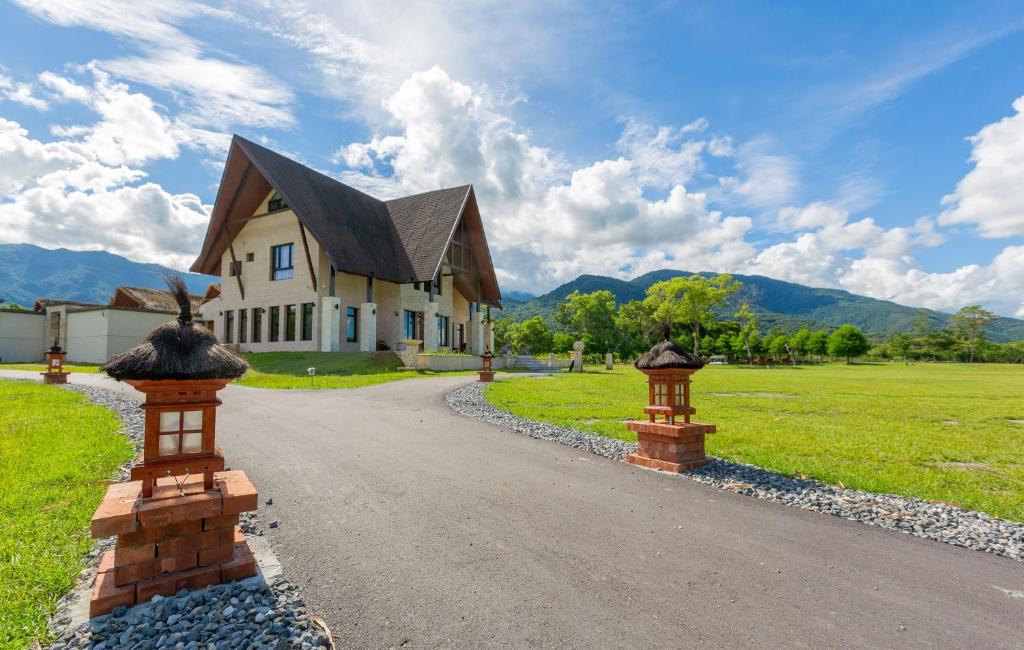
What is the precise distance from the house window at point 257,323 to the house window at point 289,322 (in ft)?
7.49

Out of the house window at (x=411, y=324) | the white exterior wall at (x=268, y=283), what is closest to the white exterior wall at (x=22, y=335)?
the white exterior wall at (x=268, y=283)

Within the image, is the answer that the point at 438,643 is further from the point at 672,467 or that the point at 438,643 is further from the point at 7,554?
the point at 672,467

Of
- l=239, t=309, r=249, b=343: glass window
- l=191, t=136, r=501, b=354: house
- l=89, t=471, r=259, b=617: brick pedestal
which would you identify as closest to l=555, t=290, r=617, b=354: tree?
l=191, t=136, r=501, b=354: house

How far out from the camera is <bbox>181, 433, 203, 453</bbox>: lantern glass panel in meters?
3.51

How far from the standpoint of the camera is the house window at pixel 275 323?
29250mm

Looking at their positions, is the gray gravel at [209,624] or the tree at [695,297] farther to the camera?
the tree at [695,297]

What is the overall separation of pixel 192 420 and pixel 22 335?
49.9 meters

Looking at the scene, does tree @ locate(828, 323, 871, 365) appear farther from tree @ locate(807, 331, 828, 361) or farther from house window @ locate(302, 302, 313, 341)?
house window @ locate(302, 302, 313, 341)

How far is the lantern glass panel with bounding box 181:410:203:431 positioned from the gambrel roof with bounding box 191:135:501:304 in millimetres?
22778

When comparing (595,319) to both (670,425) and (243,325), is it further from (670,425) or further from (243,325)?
(670,425)

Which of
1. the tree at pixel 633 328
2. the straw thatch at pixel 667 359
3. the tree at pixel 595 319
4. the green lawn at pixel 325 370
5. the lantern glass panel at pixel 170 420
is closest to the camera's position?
the lantern glass panel at pixel 170 420

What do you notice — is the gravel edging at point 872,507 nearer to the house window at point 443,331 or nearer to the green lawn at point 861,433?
the green lawn at point 861,433

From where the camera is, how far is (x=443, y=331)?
34438mm

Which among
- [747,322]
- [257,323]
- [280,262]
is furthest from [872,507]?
[747,322]
